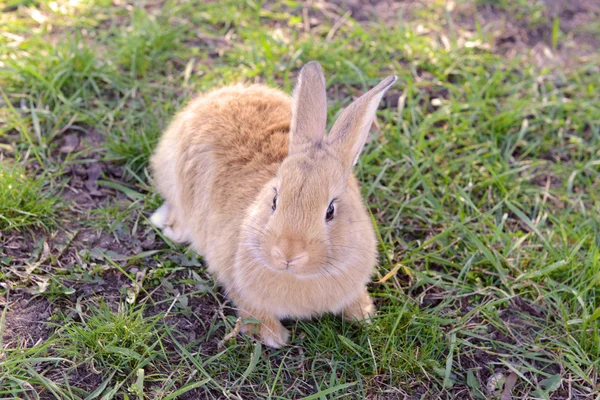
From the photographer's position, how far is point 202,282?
13.5ft

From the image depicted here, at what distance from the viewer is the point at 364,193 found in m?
4.77

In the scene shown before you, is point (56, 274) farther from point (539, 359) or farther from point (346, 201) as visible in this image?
point (539, 359)

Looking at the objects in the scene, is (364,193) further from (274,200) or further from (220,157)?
(274,200)

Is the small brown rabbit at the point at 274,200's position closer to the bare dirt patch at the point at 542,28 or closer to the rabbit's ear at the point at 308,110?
the rabbit's ear at the point at 308,110

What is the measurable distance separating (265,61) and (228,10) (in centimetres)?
78

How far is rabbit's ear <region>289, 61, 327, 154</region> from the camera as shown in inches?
147

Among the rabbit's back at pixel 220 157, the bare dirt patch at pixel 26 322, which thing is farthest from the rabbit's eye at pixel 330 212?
the bare dirt patch at pixel 26 322

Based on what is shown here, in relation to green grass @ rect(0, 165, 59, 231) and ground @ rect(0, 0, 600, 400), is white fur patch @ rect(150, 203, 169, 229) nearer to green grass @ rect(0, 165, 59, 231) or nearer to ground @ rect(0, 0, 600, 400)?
ground @ rect(0, 0, 600, 400)

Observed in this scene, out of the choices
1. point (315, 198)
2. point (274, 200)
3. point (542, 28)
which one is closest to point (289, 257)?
point (315, 198)

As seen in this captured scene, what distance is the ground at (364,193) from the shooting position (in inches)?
146

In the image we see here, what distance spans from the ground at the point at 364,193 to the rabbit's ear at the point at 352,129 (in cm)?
89

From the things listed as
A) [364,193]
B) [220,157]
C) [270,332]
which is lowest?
[270,332]

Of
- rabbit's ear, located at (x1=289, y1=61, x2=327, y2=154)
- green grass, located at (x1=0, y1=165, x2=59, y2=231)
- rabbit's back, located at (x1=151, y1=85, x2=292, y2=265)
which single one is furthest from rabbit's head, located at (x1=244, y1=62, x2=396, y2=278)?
green grass, located at (x1=0, y1=165, x2=59, y2=231)

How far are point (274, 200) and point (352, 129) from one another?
0.57 metres
